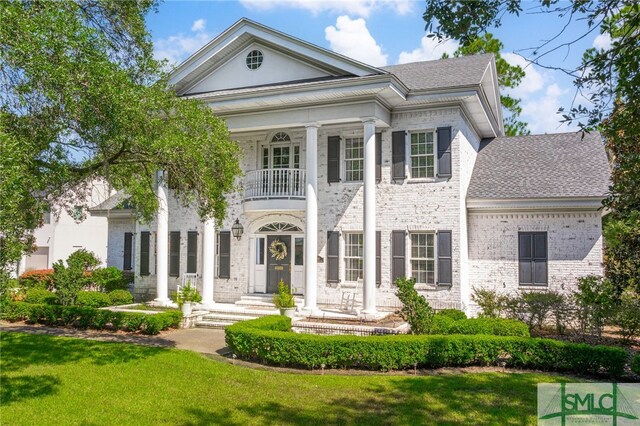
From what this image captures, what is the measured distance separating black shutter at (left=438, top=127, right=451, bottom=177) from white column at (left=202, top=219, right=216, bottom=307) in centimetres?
788

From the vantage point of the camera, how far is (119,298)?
18688 mm

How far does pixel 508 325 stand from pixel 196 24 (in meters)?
9.85

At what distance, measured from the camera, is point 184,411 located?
7.54 m

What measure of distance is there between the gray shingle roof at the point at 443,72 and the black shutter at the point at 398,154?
1627 millimetres

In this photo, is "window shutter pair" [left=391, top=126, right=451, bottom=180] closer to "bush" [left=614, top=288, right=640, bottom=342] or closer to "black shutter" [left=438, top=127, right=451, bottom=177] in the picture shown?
"black shutter" [left=438, top=127, right=451, bottom=177]

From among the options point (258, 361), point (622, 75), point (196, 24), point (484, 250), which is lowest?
point (258, 361)

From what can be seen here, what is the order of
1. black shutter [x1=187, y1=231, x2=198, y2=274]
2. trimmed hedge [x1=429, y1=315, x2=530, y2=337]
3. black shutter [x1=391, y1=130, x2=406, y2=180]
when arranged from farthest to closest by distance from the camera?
black shutter [x1=187, y1=231, x2=198, y2=274] → black shutter [x1=391, y1=130, x2=406, y2=180] → trimmed hedge [x1=429, y1=315, x2=530, y2=337]

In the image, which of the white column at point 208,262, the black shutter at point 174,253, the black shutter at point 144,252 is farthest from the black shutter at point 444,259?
the black shutter at point 144,252

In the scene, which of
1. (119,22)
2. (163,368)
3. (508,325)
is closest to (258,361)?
(163,368)

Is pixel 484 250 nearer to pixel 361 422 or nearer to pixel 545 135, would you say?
pixel 545 135

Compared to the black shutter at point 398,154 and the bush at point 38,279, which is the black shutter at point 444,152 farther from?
the bush at point 38,279

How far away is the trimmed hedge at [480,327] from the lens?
1144 centimetres

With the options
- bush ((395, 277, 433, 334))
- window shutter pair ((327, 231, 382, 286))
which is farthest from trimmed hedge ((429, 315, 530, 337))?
window shutter pair ((327, 231, 382, 286))

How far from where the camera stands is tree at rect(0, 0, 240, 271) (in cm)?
685
